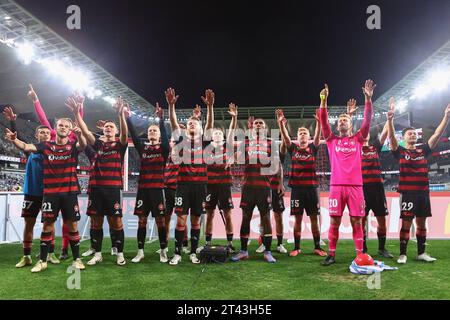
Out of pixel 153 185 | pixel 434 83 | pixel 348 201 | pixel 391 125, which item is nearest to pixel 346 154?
pixel 348 201

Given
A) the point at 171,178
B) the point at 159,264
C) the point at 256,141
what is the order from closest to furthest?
the point at 159,264 → the point at 256,141 → the point at 171,178

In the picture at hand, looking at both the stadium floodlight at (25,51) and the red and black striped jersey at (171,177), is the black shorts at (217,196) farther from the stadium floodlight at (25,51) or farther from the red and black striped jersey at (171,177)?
the stadium floodlight at (25,51)

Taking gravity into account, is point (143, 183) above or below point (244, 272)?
above

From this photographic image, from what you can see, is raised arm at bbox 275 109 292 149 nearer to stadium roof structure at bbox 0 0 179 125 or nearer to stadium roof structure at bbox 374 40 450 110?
stadium roof structure at bbox 0 0 179 125

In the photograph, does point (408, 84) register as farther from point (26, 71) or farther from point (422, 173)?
point (26, 71)

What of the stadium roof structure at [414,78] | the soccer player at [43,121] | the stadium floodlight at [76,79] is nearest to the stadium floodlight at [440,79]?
the stadium roof structure at [414,78]

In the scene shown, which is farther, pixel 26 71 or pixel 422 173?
pixel 26 71

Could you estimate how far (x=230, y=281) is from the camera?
4.34 metres

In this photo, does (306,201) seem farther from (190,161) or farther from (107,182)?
(107,182)

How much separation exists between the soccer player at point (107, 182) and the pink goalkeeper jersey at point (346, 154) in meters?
3.17

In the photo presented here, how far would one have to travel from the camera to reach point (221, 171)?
248 inches

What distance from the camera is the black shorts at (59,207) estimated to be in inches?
199
